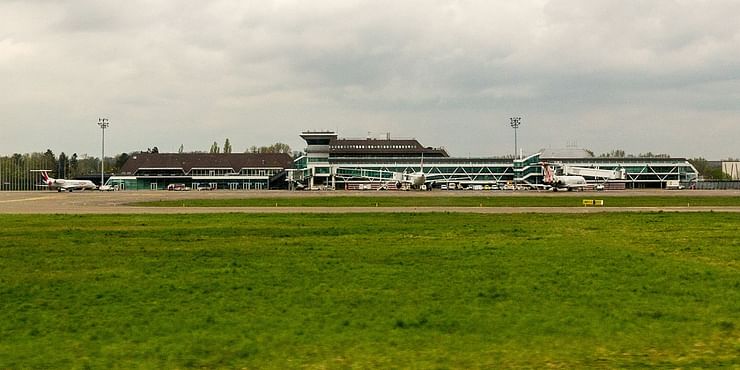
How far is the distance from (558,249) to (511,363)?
51.7 feet

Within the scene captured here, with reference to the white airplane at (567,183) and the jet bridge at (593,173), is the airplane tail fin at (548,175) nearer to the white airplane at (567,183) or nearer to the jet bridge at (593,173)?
the white airplane at (567,183)

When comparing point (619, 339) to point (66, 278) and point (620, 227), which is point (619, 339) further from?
point (620, 227)

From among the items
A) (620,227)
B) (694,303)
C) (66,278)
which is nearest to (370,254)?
(66,278)

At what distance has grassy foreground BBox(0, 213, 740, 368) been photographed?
9.83 m

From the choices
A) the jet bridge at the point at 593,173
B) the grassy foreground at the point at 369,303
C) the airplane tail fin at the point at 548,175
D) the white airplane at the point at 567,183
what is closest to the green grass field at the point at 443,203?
the grassy foreground at the point at 369,303

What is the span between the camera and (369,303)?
1371 centimetres

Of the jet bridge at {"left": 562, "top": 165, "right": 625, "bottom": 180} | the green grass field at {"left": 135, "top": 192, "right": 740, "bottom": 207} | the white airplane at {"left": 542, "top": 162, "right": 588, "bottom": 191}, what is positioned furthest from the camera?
the jet bridge at {"left": 562, "top": 165, "right": 625, "bottom": 180}

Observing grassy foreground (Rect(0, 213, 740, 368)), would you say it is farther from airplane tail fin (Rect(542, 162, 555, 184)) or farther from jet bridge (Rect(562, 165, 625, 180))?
jet bridge (Rect(562, 165, 625, 180))

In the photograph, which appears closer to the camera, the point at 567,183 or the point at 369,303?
the point at 369,303

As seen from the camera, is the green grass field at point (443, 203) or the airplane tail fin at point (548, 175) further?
the airplane tail fin at point (548, 175)

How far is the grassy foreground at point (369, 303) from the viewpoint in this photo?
32.2 ft

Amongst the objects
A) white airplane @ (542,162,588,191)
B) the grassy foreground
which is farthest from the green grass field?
white airplane @ (542,162,588,191)

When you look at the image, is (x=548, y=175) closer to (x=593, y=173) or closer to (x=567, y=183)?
(x=567, y=183)

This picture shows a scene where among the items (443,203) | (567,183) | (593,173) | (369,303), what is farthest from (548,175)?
(369,303)
